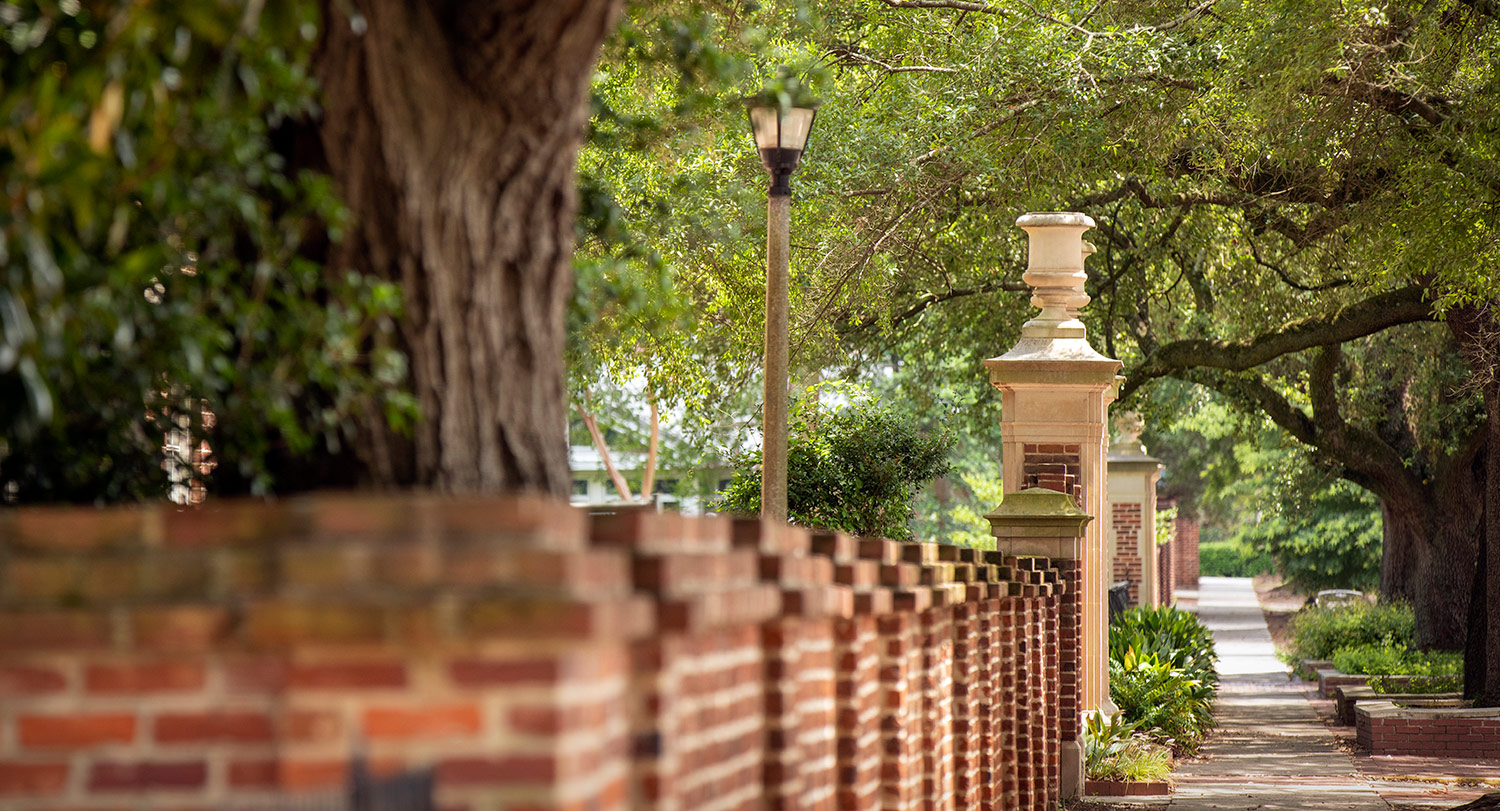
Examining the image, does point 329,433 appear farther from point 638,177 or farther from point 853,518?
point 638,177

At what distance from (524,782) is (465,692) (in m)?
0.16

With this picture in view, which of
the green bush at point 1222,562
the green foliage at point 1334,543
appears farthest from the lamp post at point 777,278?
the green bush at point 1222,562

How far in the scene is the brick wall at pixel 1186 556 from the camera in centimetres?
5969

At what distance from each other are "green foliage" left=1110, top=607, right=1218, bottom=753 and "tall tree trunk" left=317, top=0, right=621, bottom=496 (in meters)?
11.6

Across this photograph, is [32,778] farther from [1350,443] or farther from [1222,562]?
[1222,562]

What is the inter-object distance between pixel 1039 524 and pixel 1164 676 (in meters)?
5.71

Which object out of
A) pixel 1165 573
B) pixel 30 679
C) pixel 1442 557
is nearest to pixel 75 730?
pixel 30 679

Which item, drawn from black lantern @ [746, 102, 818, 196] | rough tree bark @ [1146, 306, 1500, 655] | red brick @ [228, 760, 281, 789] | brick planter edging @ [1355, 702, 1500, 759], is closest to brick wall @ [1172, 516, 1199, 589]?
rough tree bark @ [1146, 306, 1500, 655]

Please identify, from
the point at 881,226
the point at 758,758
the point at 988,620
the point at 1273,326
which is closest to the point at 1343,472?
the point at 1273,326

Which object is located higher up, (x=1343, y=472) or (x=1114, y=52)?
(x=1114, y=52)

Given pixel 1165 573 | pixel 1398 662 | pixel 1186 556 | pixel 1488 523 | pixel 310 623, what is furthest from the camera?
pixel 1186 556

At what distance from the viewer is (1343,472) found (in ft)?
81.8

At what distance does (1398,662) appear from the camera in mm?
21734

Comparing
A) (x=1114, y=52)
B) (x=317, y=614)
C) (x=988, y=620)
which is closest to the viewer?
(x=317, y=614)
